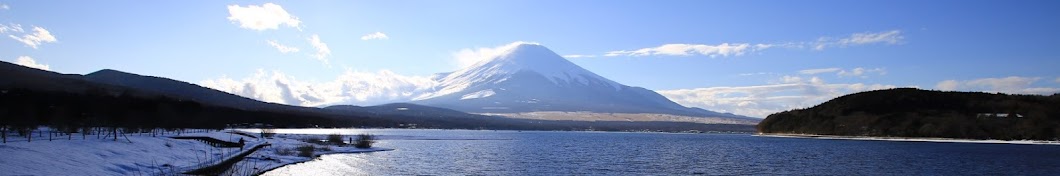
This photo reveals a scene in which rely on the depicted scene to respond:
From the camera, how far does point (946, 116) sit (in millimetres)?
164125

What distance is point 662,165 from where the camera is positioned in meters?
60.0

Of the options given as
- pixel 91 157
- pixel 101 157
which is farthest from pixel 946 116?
pixel 91 157

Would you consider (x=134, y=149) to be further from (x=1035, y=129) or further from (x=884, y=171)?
(x=1035, y=129)

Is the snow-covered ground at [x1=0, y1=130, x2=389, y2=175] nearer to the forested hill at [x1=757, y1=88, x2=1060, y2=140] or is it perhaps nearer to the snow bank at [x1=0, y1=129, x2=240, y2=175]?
the snow bank at [x1=0, y1=129, x2=240, y2=175]

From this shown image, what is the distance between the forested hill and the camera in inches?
5723

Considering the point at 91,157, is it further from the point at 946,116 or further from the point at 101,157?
the point at 946,116

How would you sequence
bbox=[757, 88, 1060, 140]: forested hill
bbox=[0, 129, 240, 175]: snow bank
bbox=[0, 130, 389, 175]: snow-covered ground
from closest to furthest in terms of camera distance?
1. bbox=[0, 129, 240, 175]: snow bank
2. bbox=[0, 130, 389, 175]: snow-covered ground
3. bbox=[757, 88, 1060, 140]: forested hill

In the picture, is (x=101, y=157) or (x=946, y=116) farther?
(x=946, y=116)

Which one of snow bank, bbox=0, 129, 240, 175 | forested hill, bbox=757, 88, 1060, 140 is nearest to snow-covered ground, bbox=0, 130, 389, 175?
snow bank, bbox=0, 129, 240, 175

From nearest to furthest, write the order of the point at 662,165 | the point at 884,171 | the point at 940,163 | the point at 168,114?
the point at 884,171 → the point at 662,165 → the point at 940,163 → the point at 168,114

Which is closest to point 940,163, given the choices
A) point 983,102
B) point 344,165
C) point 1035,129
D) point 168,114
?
point 344,165

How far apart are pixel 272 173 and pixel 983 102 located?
17867cm

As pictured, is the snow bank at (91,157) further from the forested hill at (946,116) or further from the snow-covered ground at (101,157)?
the forested hill at (946,116)

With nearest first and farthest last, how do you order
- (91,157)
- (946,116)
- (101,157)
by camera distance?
(91,157), (101,157), (946,116)
